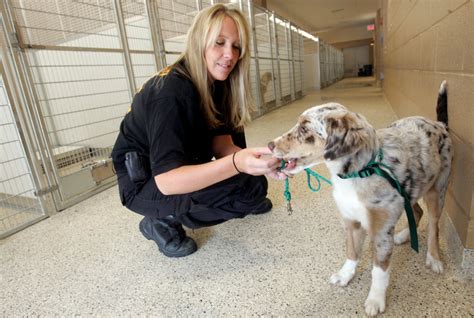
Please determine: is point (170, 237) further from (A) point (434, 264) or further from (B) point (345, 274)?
(A) point (434, 264)

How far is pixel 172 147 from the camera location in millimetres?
1296

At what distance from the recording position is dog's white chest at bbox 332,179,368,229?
116 centimetres

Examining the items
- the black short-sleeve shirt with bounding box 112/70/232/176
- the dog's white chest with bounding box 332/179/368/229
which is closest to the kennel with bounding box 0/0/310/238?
the black short-sleeve shirt with bounding box 112/70/232/176

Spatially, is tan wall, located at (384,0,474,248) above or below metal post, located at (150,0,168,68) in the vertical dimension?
below

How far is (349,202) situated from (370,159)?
0.63ft

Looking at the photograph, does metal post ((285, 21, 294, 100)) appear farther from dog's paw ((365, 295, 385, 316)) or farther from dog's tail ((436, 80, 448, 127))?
dog's paw ((365, 295, 385, 316))

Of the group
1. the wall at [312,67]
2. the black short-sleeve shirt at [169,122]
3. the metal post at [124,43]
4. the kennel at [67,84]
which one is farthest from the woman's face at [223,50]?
the wall at [312,67]

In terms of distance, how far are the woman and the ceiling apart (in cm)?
1144

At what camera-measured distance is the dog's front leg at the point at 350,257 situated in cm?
Result: 135

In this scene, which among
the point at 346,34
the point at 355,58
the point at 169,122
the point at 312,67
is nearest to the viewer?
the point at 169,122

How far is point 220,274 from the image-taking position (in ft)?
5.01

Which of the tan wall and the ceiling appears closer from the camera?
the tan wall

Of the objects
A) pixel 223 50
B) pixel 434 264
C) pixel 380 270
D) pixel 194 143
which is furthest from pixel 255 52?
pixel 380 270

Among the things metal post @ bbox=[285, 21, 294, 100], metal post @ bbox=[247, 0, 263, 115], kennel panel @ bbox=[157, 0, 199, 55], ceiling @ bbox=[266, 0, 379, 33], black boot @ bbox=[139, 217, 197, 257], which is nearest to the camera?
black boot @ bbox=[139, 217, 197, 257]
